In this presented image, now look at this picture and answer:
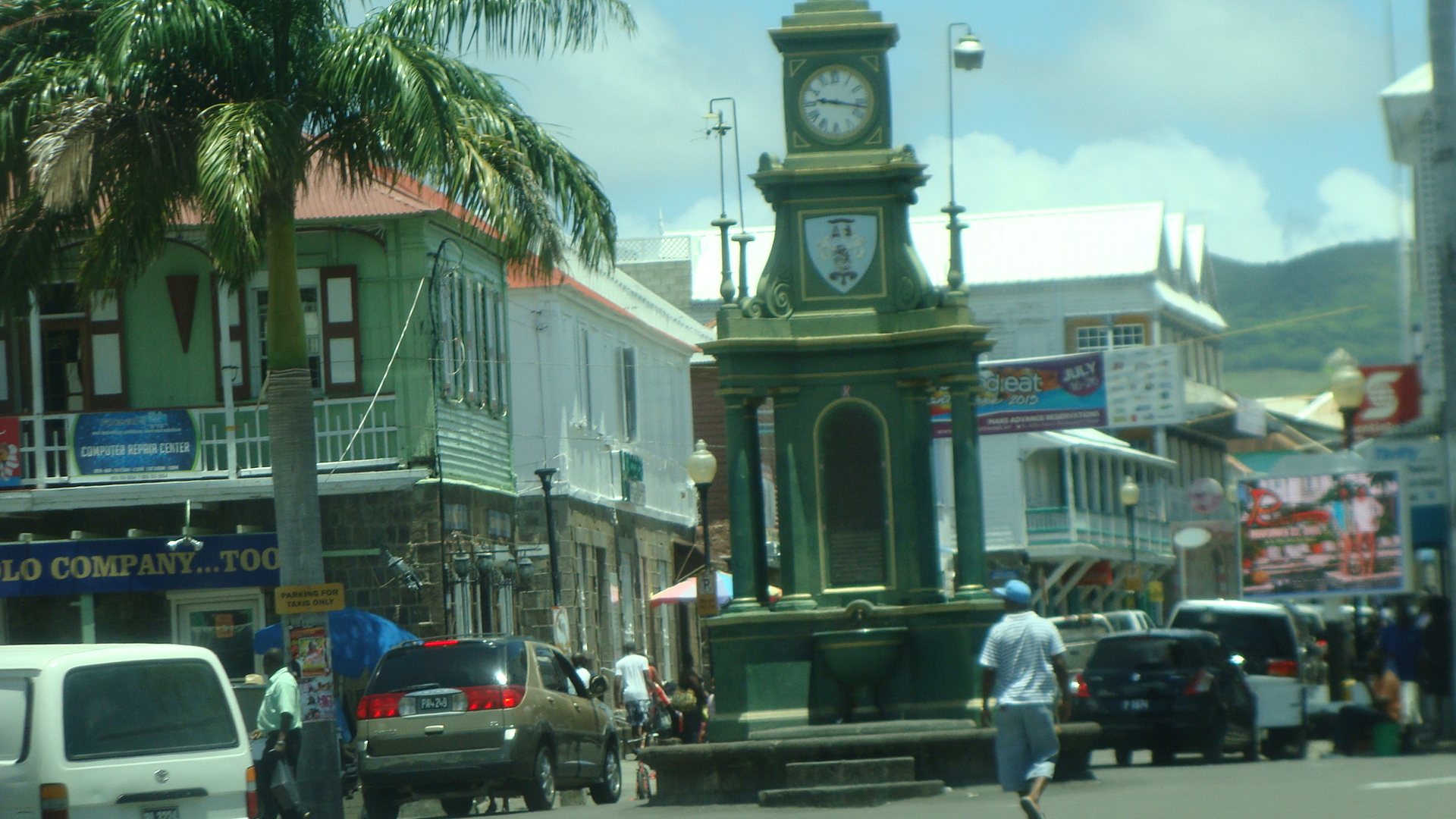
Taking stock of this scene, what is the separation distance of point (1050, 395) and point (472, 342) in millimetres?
9122

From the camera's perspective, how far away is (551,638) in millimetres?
30578

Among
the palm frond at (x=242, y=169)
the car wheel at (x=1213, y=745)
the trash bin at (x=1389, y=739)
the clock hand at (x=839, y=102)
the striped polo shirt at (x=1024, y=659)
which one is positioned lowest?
the car wheel at (x=1213, y=745)

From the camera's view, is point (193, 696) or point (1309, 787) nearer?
point (193, 696)

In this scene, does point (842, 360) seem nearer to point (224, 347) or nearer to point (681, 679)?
point (681, 679)

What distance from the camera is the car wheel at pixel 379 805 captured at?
64.2 feet

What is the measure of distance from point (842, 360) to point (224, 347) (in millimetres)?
11112

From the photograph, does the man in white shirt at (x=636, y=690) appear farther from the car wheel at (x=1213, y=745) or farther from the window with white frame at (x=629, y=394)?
the car wheel at (x=1213, y=745)

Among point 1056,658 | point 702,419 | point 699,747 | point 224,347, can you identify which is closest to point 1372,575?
point 1056,658

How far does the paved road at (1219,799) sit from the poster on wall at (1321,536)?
1486 millimetres

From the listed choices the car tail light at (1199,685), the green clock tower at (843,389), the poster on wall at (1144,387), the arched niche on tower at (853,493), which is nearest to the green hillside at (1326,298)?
the green clock tower at (843,389)

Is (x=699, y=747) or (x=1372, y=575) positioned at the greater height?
(x=1372, y=575)

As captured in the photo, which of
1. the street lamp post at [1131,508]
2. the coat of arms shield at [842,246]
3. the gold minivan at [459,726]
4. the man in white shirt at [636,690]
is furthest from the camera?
the street lamp post at [1131,508]

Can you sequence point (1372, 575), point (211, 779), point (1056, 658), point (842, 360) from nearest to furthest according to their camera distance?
point (211, 779) → point (1056, 658) → point (1372, 575) → point (842, 360)

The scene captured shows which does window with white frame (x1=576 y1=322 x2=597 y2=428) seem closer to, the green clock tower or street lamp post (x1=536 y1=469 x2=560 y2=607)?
street lamp post (x1=536 y1=469 x2=560 y2=607)
